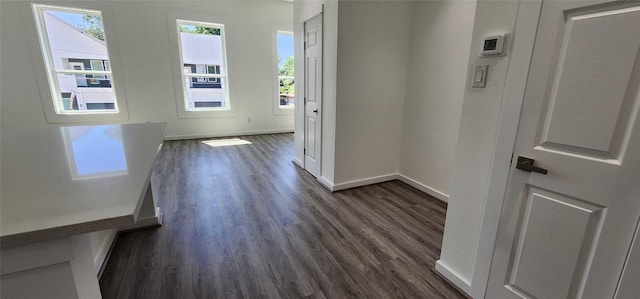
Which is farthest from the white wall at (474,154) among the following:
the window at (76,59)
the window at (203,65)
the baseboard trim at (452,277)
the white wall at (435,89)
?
the window at (76,59)

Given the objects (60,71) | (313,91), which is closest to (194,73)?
(60,71)

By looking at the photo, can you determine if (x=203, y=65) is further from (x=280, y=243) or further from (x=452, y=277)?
(x=452, y=277)

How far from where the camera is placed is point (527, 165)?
1.30 metres

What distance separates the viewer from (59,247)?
71 cm

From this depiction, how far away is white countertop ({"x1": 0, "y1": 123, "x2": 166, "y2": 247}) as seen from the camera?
0.68m

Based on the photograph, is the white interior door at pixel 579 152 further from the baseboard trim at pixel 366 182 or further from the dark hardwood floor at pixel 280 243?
the baseboard trim at pixel 366 182

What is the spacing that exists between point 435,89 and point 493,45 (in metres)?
1.64

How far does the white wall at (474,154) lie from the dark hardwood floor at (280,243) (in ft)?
0.68

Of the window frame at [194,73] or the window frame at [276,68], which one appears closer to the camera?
the window frame at [194,73]

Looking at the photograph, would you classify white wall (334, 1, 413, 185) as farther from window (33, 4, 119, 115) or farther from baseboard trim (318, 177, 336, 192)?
window (33, 4, 119, 115)

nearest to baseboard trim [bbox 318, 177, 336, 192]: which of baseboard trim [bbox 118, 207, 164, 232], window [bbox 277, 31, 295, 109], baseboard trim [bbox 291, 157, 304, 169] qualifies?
baseboard trim [bbox 291, 157, 304, 169]

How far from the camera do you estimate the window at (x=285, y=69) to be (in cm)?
638

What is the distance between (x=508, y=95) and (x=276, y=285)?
1.71m

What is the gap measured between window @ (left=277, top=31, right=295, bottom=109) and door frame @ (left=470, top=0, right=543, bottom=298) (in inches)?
218
